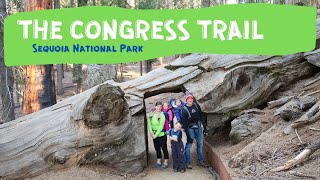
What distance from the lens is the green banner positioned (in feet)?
26.9

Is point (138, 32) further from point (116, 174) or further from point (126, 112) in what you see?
point (116, 174)

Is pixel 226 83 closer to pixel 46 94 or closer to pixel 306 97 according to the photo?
pixel 306 97

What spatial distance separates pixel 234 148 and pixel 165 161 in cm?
183

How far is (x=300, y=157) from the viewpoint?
6199 mm

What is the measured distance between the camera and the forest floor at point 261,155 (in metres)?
6.48

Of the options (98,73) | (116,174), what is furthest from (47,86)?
(116,174)

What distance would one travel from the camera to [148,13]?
28.0ft

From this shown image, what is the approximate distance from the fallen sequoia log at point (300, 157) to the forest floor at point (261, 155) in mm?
82

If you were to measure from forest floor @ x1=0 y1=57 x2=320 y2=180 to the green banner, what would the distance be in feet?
6.01

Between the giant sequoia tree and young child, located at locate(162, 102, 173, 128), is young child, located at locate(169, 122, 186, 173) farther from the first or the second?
the giant sequoia tree

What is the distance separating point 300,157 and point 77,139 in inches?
180

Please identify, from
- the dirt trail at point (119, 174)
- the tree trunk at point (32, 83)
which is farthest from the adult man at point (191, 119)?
the tree trunk at point (32, 83)

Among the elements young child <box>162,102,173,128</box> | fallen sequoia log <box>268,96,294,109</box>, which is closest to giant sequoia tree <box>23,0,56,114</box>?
young child <box>162,102,173,128</box>

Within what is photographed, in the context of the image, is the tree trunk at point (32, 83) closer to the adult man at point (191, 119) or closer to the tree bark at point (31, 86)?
the tree bark at point (31, 86)
